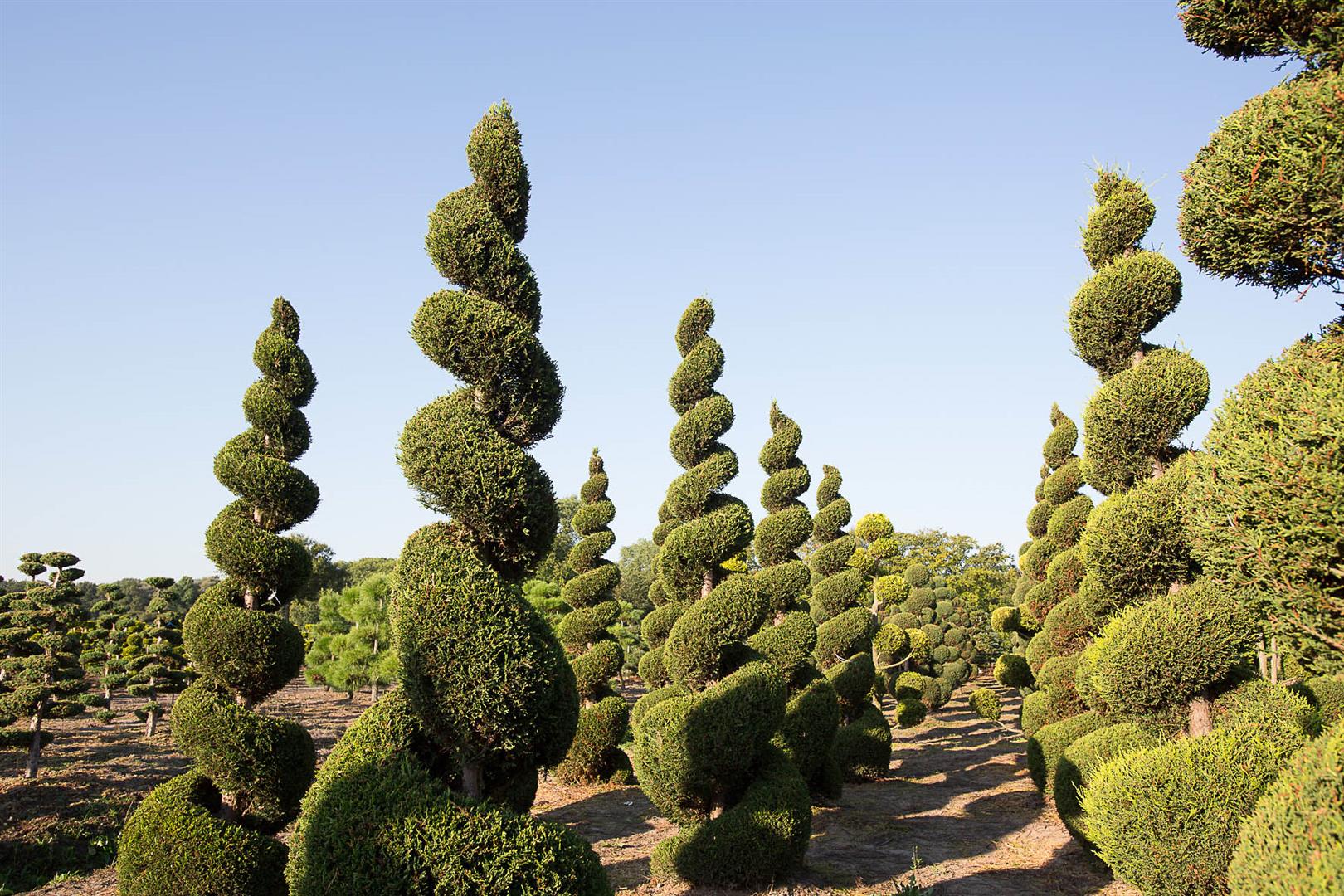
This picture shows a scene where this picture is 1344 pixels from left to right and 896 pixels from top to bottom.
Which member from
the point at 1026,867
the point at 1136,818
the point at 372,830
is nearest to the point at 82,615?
the point at 372,830

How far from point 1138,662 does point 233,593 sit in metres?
11.7

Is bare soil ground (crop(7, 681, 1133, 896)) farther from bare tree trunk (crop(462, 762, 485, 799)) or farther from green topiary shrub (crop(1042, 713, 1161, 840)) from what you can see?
bare tree trunk (crop(462, 762, 485, 799))

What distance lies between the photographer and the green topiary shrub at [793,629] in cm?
1410

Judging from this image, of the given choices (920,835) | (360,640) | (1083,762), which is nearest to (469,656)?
(1083,762)

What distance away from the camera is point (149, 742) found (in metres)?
22.8

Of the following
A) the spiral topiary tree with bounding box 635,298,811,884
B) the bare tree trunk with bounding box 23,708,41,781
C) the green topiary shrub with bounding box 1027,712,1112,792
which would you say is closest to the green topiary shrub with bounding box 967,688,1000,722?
the green topiary shrub with bounding box 1027,712,1112,792

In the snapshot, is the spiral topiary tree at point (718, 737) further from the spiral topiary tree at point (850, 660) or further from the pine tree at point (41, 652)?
the pine tree at point (41, 652)

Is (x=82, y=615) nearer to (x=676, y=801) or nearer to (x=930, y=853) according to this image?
(x=676, y=801)

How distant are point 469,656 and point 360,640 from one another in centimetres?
2783

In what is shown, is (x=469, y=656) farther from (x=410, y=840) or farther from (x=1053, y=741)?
(x=1053, y=741)

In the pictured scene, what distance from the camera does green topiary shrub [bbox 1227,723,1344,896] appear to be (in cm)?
376

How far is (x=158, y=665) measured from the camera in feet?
81.9

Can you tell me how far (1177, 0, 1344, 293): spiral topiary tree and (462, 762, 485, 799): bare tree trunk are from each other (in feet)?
23.8

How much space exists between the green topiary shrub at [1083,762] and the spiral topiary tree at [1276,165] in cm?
611
